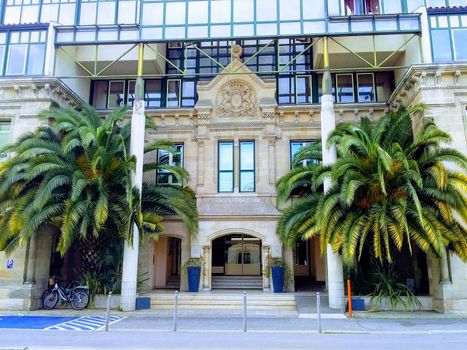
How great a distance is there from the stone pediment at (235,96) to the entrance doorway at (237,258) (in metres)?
7.09

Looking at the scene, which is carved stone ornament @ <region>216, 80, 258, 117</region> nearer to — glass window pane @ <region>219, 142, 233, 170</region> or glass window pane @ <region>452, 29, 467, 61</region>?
glass window pane @ <region>219, 142, 233, 170</region>

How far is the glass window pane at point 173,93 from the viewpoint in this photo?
23344 millimetres

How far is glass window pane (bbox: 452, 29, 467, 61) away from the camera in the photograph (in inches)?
698

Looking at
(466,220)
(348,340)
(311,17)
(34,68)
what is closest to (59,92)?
(34,68)

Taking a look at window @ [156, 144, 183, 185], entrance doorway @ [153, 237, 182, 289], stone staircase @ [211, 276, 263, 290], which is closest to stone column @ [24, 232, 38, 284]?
entrance doorway @ [153, 237, 182, 289]

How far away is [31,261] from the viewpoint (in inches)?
666

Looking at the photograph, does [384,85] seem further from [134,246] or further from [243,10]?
[134,246]

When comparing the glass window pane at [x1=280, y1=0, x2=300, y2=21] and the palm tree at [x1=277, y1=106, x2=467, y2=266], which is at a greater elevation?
the glass window pane at [x1=280, y1=0, x2=300, y2=21]

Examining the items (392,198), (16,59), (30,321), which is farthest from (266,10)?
(30,321)

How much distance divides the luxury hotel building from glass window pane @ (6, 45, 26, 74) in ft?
0.16

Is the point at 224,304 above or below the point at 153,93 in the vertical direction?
below

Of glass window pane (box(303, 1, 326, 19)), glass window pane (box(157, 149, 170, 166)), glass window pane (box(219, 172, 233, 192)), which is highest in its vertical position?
glass window pane (box(303, 1, 326, 19))

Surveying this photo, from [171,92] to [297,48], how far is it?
7.79 m

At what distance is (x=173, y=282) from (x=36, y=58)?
44.4ft
